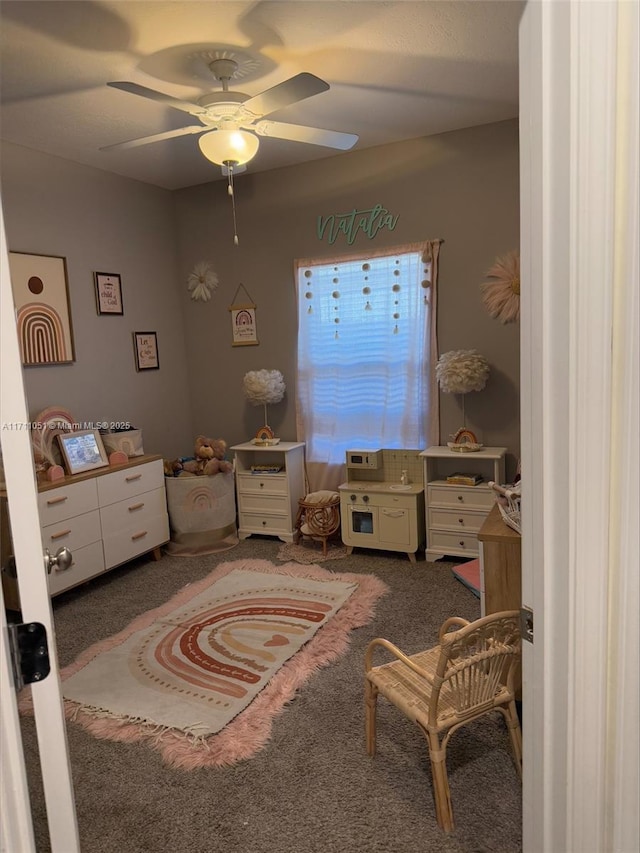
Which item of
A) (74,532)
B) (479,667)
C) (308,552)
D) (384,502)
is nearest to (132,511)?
(74,532)

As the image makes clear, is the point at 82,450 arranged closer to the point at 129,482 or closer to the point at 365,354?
the point at 129,482

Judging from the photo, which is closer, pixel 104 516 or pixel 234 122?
pixel 234 122

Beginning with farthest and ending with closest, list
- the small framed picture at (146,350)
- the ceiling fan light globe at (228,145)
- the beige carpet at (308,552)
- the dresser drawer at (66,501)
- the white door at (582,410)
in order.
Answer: the small framed picture at (146,350) < the beige carpet at (308,552) < the dresser drawer at (66,501) < the ceiling fan light globe at (228,145) < the white door at (582,410)

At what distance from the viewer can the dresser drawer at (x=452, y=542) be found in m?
3.69

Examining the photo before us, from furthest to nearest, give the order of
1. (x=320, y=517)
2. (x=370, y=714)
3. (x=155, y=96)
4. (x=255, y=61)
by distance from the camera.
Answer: (x=320, y=517) < (x=255, y=61) < (x=155, y=96) < (x=370, y=714)

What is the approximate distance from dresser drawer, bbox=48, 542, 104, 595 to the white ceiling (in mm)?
2376

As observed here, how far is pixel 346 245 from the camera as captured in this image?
13.8ft

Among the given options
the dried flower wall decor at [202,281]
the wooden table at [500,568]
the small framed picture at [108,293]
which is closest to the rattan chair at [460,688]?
the wooden table at [500,568]

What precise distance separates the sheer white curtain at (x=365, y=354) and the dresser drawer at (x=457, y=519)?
53 cm

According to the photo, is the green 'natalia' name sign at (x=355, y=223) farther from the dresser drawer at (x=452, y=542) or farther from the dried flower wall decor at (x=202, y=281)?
the dresser drawer at (x=452, y=542)

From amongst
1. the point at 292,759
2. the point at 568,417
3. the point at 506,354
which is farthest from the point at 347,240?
the point at 568,417

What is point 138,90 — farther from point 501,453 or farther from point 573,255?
point 501,453

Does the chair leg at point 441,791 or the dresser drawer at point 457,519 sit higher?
the dresser drawer at point 457,519

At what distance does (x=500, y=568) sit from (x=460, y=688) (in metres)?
0.50
